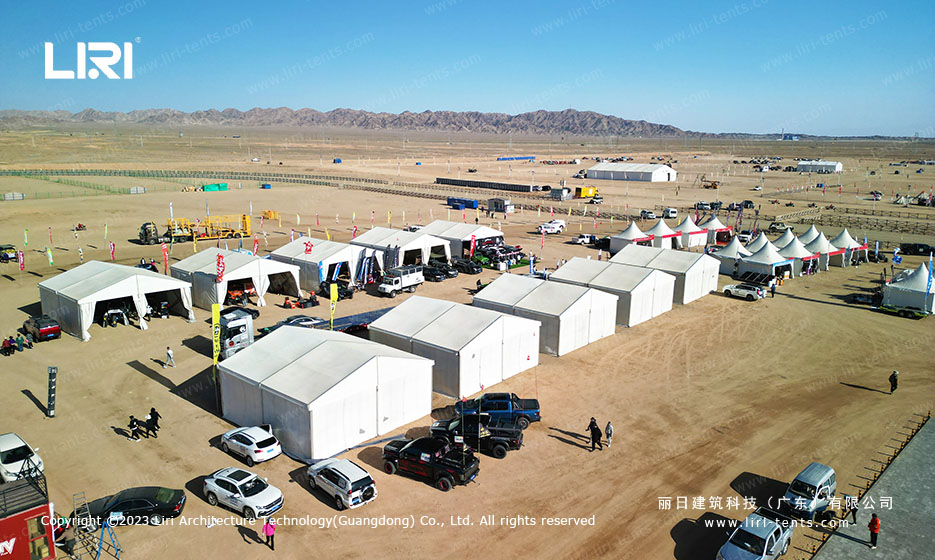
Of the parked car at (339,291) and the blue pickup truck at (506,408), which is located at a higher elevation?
the parked car at (339,291)

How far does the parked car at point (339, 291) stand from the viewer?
31.9m

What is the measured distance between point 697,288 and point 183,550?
1098 inches

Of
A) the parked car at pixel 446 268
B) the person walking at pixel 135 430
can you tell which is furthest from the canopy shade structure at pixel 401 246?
the person walking at pixel 135 430

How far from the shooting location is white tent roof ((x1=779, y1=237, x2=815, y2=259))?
3822 centimetres

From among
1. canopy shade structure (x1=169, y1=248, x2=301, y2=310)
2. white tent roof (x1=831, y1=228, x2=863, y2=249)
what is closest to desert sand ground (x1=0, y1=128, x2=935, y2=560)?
canopy shade structure (x1=169, y1=248, x2=301, y2=310)

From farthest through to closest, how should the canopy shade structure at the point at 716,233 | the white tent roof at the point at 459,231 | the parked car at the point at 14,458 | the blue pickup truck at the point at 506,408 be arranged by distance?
the canopy shade structure at the point at 716,233 < the white tent roof at the point at 459,231 < the blue pickup truck at the point at 506,408 < the parked car at the point at 14,458

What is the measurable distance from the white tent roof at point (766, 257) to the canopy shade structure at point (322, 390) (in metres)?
26.6

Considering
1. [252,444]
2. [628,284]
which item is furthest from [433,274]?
[252,444]

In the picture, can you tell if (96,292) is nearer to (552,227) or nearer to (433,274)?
(433,274)

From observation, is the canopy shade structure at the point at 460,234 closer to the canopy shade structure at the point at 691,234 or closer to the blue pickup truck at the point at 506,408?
the canopy shade structure at the point at 691,234

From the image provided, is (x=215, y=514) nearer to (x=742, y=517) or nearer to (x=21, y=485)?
(x=21, y=485)

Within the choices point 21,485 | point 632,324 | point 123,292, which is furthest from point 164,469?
point 632,324

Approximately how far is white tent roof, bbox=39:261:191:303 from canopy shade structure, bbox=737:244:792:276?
104 feet

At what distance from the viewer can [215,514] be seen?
46.2 feet
